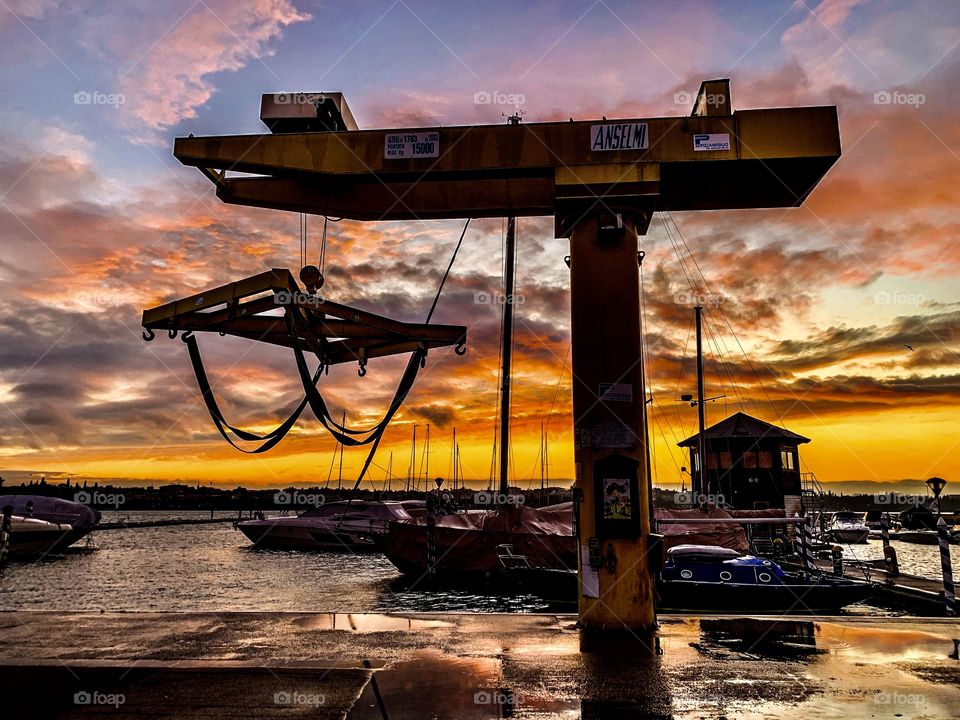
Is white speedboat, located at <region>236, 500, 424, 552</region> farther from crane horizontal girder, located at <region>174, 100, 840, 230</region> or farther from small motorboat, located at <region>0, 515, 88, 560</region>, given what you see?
crane horizontal girder, located at <region>174, 100, 840, 230</region>

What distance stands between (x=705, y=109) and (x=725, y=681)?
746 centimetres

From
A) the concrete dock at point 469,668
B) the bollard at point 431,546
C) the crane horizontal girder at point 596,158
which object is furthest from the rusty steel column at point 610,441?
the bollard at point 431,546

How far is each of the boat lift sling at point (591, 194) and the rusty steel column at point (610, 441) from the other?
2 centimetres

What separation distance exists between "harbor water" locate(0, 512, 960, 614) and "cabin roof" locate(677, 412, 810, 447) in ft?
34.0

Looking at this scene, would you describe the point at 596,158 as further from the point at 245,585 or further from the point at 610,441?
the point at 245,585

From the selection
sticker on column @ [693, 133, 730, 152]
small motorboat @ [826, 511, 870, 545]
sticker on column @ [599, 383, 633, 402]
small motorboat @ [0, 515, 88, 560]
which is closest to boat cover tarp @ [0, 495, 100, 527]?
small motorboat @ [0, 515, 88, 560]

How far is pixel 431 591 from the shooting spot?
24219mm

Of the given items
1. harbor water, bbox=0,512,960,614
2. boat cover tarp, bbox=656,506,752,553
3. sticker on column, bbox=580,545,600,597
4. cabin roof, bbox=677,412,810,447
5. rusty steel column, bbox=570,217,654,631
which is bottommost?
harbor water, bbox=0,512,960,614

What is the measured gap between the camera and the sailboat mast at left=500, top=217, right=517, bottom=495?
981 inches

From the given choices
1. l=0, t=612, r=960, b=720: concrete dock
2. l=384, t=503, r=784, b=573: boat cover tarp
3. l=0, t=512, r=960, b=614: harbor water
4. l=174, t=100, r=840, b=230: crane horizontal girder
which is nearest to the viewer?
l=0, t=612, r=960, b=720: concrete dock

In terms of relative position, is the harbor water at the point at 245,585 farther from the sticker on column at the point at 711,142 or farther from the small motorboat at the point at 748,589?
the sticker on column at the point at 711,142

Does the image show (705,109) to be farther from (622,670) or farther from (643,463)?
(622,670)

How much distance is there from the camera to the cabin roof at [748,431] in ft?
155

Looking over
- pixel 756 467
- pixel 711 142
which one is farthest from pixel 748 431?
pixel 711 142
